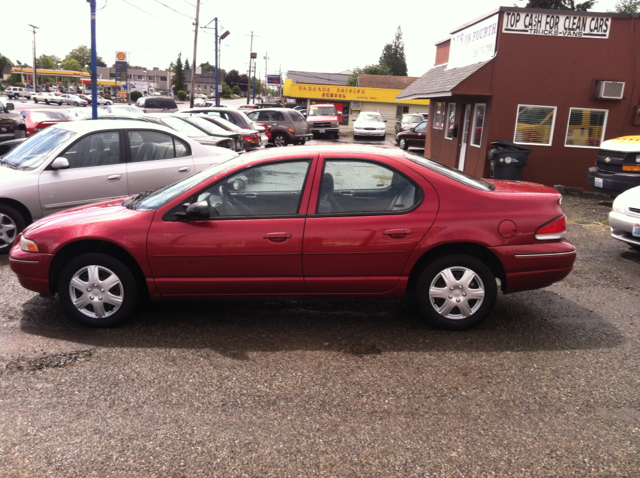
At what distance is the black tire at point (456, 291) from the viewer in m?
4.81

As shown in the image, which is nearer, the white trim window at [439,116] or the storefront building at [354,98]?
the white trim window at [439,116]

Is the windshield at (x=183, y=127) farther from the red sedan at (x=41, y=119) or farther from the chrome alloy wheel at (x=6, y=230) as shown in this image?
the chrome alloy wheel at (x=6, y=230)

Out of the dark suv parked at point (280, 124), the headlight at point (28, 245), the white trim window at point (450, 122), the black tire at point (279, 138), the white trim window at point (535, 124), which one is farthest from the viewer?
the black tire at point (279, 138)

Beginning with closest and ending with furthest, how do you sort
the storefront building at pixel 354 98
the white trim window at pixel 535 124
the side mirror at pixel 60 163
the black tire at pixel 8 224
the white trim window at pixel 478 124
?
the black tire at pixel 8 224
the side mirror at pixel 60 163
the white trim window at pixel 535 124
the white trim window at pixel 478 124
the storefront building at pixel 354 98

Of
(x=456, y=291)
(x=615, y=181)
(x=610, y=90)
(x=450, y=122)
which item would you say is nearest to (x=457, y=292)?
(x=456, y=291)

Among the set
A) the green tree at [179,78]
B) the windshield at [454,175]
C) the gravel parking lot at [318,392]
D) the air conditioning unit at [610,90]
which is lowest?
the gravel parking lot at [318,392]

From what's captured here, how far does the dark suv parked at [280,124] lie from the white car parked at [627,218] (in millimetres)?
18654

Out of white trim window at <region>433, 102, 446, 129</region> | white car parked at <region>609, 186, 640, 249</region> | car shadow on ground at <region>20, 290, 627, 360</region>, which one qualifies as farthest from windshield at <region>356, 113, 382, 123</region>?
car shadow on ground at <region>20, 290, 627, 360</region>

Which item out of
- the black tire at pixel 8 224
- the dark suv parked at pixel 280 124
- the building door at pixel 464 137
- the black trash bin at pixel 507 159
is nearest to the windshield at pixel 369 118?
the dark suv parked at pixel 280 124

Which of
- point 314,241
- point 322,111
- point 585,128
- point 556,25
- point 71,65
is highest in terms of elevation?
point 71,65

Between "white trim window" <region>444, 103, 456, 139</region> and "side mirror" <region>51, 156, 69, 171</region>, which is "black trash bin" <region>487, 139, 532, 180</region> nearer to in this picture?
"white trim window" <region>444, 103, 456, 139</region>

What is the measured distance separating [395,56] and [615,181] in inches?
4278

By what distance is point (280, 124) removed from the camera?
25.4m

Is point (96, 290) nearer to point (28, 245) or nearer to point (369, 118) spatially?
point (28, 245)
